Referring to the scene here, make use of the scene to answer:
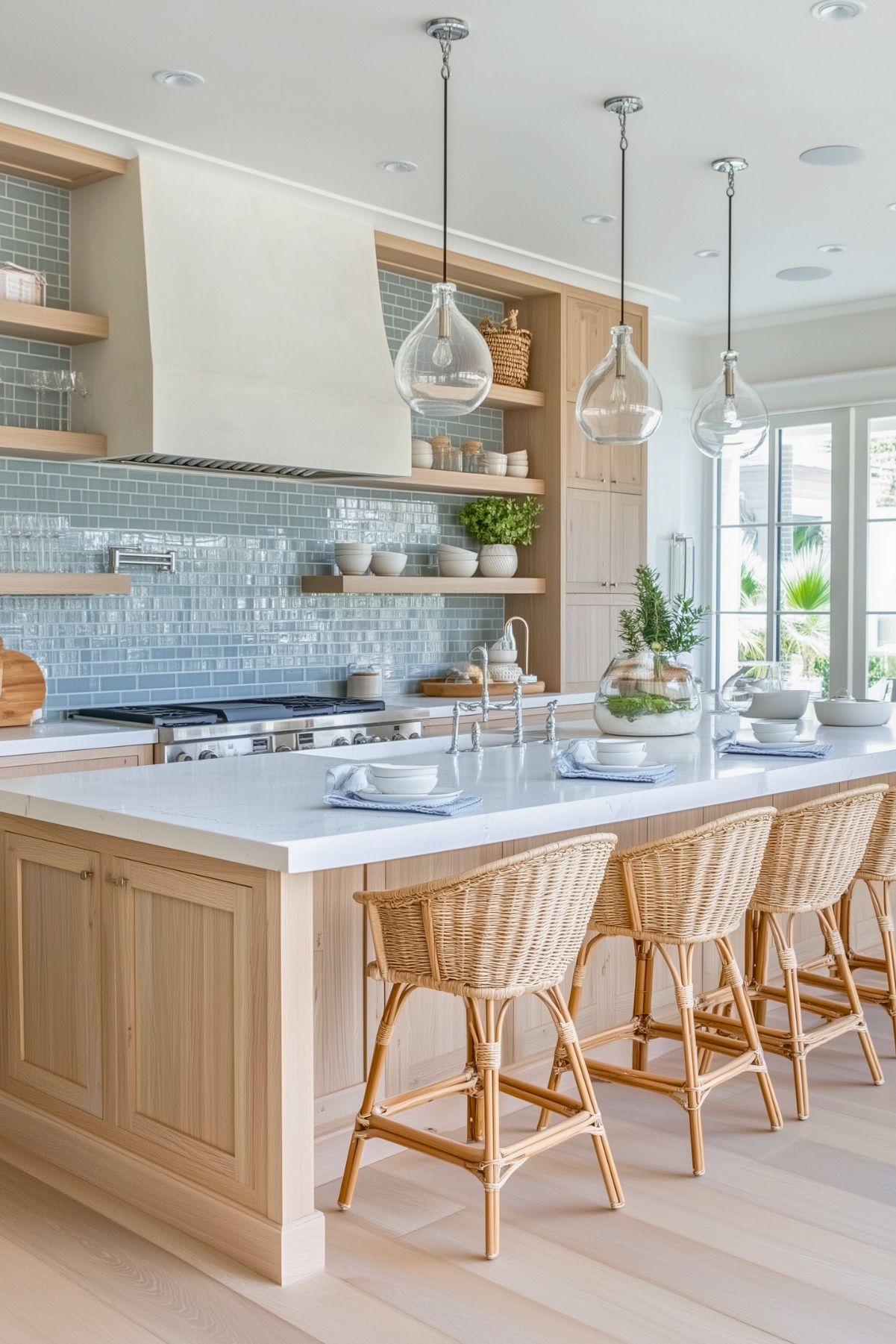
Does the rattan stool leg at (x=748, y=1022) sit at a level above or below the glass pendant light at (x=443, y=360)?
below

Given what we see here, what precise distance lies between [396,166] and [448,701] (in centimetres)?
232

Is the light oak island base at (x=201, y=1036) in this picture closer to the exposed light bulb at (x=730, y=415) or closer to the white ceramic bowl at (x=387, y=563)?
the exposed light bulb at (x=730, y=415)

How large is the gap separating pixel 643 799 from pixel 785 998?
2.83 ft

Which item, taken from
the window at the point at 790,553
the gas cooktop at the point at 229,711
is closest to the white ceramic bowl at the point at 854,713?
the gas cooktop at the point at 229,711

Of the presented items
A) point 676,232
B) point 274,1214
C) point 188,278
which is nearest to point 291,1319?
point 274,1214

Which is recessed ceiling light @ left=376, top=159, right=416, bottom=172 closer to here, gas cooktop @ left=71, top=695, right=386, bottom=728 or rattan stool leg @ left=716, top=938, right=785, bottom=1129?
gas cooktop @ left=71, top=695, right=386, bottom=728

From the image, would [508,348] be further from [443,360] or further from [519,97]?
[443,360]

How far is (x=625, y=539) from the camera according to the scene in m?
7.05

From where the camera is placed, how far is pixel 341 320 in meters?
5.51

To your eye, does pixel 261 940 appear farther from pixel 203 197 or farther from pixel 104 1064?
pixel 203 197

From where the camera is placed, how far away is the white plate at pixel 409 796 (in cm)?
276

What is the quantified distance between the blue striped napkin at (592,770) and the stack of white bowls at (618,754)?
0.9 inches

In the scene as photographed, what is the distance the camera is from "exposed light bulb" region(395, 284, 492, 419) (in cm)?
324

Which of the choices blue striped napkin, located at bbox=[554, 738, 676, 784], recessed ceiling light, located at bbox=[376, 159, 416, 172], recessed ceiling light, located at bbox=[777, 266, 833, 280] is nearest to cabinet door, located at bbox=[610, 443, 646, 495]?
recessed ceiling light, located at bbox=[777, 266, 833, 280]
